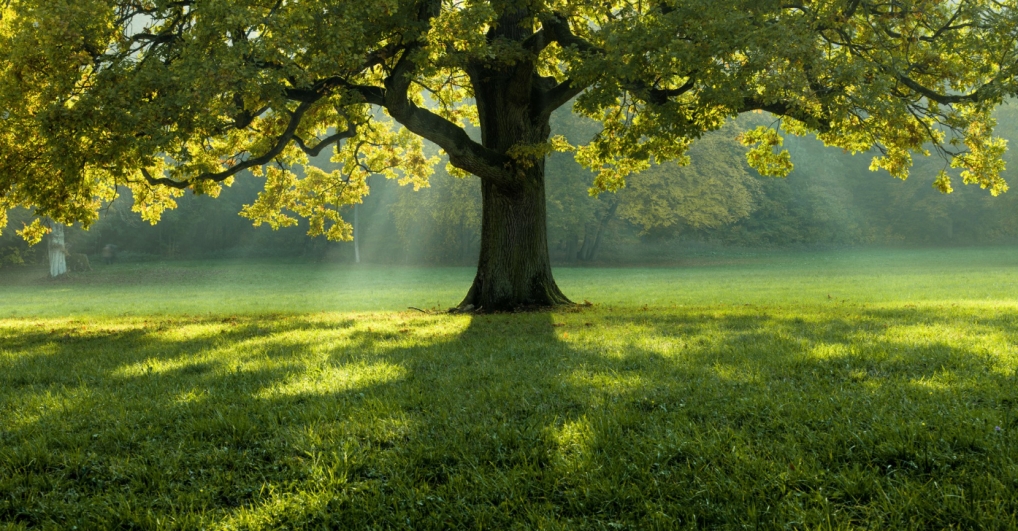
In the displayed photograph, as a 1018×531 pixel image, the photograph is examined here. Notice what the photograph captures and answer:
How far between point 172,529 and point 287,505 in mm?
607

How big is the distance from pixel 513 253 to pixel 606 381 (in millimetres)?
9334

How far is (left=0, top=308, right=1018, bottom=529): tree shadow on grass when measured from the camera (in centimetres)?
369

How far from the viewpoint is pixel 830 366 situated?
6477 millimetres

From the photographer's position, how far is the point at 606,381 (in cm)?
617

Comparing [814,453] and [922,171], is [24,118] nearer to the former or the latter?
[814,453]

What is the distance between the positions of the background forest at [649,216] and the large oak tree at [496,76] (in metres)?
29.8

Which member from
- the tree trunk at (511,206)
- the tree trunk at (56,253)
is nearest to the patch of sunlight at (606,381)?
the tree trunk at (511,206)

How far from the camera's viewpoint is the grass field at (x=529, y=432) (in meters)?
3.70

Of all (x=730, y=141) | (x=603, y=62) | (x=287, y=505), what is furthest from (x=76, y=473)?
(x=730, y=141)

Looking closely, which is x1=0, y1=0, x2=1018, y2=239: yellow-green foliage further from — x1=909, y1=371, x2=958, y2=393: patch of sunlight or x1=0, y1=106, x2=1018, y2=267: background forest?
x1=0, y1=106, x2=1018, y2=267: background forest

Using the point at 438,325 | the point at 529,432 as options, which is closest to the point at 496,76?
the point at 438,325

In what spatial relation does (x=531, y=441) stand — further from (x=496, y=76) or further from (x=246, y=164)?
(x=246, y=164)

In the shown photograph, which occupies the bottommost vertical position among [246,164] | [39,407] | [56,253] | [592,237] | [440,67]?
[39,407]

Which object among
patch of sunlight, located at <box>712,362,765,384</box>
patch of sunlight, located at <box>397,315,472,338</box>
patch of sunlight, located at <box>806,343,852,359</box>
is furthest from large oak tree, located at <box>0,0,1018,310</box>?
patch of sunlight, located at <box>712,362,765,384</box>
